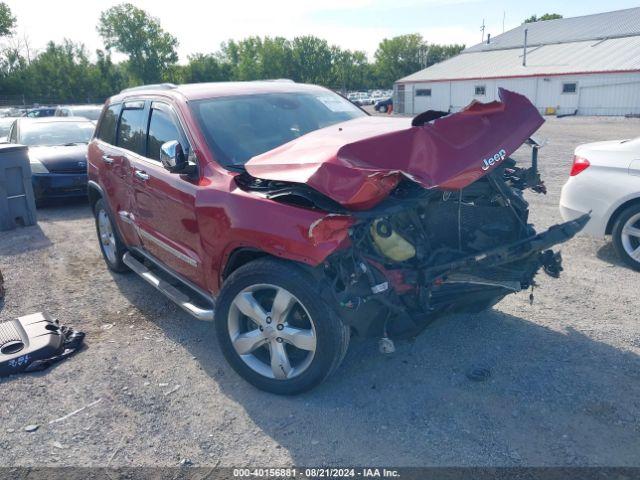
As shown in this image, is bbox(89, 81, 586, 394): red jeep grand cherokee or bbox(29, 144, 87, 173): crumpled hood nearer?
bbox(89, 81, 586, 394): red jeep grand cherokee

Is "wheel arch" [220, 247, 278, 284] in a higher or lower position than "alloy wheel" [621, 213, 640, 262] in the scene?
higher

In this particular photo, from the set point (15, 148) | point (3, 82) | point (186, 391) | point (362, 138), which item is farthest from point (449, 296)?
point (3, 82)

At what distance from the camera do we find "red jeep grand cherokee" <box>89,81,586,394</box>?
3072 millimetres

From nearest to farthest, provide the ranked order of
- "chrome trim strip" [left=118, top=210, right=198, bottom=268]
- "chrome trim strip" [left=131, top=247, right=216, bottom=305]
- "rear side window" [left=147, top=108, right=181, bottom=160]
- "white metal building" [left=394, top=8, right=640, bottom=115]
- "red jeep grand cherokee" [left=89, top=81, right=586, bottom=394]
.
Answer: "red jeep grand cherokee" [left=89, top=81, right=586, bottom=394] < "chrome trim strip" [left=131, top=247, right=216, bottom=305] < "chrome trim strip" [left=118, top=210, right=198, bottom=268] < "rear side window" [left=147, top=108, right=181, bottom=160] < "white metal building" [left=394, top=8, right=640, bottom=115]

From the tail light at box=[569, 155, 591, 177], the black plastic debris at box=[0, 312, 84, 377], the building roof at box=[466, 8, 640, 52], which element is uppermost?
the building roof at box=[466, 8, 640, 52]

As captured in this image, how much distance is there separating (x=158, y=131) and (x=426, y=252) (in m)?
2.54

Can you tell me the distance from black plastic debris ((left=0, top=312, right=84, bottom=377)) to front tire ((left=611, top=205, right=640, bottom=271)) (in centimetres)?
519

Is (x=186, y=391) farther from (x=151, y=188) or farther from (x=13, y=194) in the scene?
(x=13, y=194)

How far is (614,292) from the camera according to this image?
4871mm

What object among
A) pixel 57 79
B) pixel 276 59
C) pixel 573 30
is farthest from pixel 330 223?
pixel 276 59

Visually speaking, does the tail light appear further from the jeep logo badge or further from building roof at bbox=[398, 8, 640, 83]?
building roof at bbox=[398, 8, 640, 83]

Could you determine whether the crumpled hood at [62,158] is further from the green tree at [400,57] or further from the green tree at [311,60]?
the green tree at [400,57]

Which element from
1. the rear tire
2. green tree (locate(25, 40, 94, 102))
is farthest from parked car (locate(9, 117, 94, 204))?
green tree (locate(25, 40, 94, 102))

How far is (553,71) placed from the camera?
37.8m
